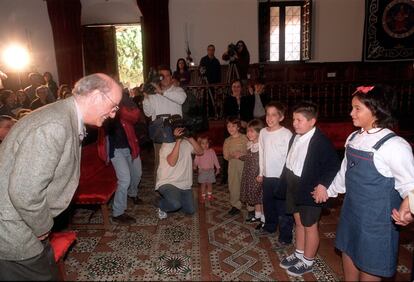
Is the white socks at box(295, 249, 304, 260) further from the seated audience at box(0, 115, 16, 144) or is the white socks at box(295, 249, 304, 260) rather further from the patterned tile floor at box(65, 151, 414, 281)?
the seated audience at box(0, 115, 16, 144)

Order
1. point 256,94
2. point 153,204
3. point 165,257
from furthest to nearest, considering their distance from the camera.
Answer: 1. point 256,94
2. point 153,204
3. point 165,257

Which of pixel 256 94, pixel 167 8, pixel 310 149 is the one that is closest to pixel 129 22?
pixel 167 8

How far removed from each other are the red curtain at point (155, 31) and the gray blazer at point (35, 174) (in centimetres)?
835

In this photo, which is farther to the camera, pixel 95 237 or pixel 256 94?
pixel 256 94

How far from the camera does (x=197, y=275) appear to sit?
297cm

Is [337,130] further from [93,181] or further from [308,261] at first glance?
[93,181]

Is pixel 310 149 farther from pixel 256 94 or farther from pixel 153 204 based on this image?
pixel 256 94

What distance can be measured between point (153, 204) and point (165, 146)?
0.95 m

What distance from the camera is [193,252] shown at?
3.35 meters

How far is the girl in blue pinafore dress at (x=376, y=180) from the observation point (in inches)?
79.3

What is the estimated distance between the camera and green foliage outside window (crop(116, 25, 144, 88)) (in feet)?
36.8

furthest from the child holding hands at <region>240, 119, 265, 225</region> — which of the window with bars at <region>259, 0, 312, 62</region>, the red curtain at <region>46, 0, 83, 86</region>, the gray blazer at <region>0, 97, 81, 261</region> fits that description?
the red curtain at <region>46, 0, 83, 86</region>

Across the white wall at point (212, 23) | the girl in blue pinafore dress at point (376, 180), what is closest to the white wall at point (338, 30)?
the white wall at point (212, 23)

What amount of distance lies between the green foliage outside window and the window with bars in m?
4.02
